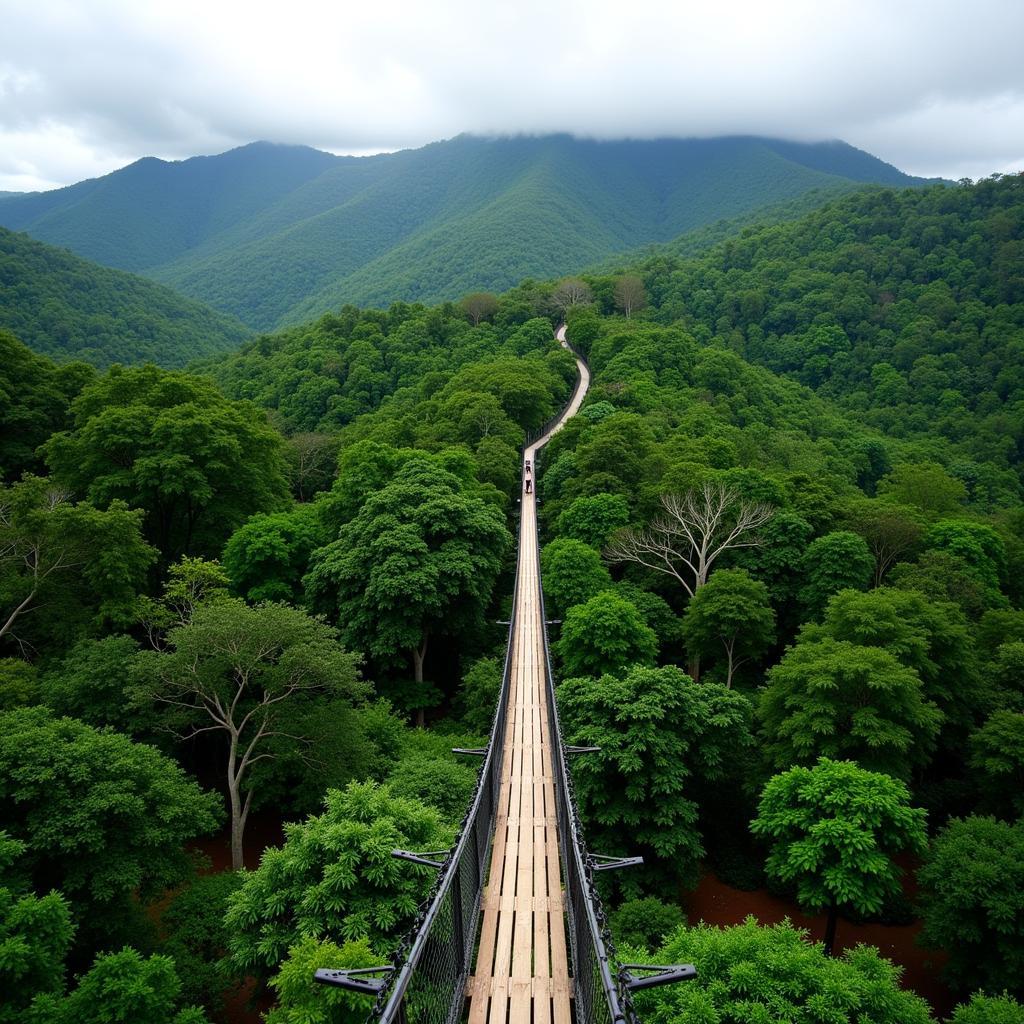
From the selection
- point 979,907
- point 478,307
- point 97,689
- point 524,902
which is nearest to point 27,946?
point 524,902

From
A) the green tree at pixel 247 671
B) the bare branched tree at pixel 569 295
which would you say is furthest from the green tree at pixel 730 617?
the bare branched tree at pixel 569 295

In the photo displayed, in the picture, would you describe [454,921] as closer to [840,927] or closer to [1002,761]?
[840,927]

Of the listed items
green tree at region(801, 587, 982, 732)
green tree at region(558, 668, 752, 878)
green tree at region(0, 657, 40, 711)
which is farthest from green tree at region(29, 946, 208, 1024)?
green tree at region(801, 587, 982, 732)

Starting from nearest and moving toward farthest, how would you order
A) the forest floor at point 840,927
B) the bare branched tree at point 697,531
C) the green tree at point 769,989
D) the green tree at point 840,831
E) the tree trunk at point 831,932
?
the green tree at point 769,989 → the green tree at point 840,831 → the tree trunk at point 831,932 → the forest floor at point 840,927 → the bare branched tree at point 697,531

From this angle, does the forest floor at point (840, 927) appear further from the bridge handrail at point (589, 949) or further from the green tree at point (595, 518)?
the green tree at point (595, 518)

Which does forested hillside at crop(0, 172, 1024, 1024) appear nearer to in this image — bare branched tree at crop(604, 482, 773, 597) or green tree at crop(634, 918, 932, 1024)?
green tree at crop(634, 918, 932, 1024)
